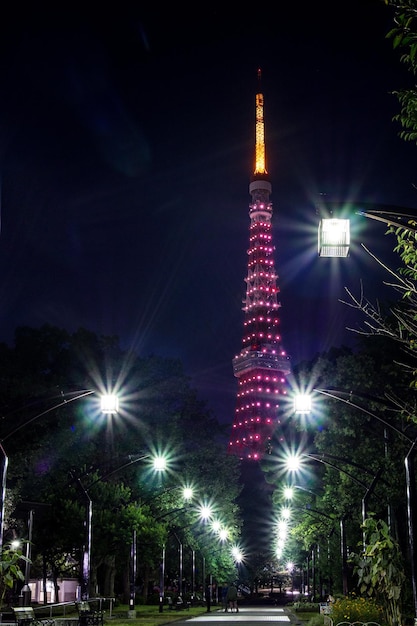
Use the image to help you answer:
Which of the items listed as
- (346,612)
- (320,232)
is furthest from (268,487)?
(320,232)

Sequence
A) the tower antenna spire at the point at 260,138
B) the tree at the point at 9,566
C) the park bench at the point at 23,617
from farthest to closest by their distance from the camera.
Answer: the tower antenna spire at the point at 260,138, the park bench at the point at 23,617, the tree at the point at 9,566

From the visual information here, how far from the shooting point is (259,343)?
15375 centimetres

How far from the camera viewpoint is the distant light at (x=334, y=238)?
9.70 metres

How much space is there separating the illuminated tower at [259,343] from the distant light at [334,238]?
456 ft

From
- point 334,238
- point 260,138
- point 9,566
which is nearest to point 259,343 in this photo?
point 260,138

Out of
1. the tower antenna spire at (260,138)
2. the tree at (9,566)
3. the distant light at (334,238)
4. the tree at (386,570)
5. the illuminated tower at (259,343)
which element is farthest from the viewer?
the tower antenna spire at (260,138)

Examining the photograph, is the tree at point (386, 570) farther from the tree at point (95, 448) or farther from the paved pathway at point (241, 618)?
the tree at point (95, 448)

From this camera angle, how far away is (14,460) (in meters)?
52.8

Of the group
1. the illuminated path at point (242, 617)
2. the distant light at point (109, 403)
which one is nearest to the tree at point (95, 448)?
the illuminated path at point (242, 617)

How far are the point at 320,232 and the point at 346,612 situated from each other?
1851 centimetres

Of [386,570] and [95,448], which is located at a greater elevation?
[95,448]

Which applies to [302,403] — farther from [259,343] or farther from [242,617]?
[259,343]

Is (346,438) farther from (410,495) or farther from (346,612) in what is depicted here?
(410,495)

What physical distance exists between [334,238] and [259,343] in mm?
144376
